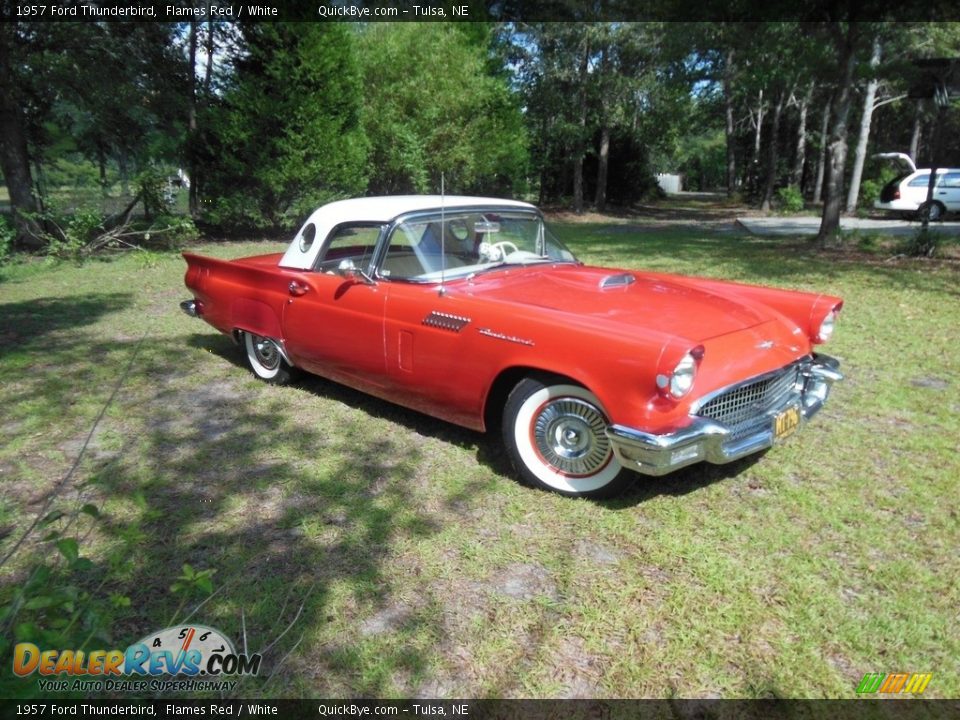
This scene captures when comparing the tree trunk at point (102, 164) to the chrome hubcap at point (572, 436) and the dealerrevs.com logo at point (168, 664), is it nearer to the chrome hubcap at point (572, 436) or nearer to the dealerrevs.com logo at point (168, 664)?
the chrome hubcap at point (572, 436)

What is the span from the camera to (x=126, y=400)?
4.62m

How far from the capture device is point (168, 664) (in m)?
2.05

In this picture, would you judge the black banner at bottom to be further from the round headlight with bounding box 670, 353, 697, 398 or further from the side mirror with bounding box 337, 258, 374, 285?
the side mirror with bounding box 337, 258, 374, 285

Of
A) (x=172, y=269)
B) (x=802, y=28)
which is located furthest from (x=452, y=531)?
(x=802, y=28)

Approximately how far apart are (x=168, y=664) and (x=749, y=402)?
2.67 meters

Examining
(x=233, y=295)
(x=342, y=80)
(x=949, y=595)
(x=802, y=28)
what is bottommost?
(x=949, y=595)

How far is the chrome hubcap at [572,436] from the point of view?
9.95ft

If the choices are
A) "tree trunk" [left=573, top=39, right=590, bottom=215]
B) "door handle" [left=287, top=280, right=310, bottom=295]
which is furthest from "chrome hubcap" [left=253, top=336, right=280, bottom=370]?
"tree trunk" [left=573, top=39, right=590, bottom=215]

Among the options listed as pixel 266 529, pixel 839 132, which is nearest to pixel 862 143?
pixel 839 132

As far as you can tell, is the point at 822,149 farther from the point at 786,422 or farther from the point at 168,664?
the point at 168,664

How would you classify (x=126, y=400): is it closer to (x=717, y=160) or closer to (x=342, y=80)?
(x=342, y=80)

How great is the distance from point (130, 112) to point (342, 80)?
437cm

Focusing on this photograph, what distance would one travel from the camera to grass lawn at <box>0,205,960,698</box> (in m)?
2.16

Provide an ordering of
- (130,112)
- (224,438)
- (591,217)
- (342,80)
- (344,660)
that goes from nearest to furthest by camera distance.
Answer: (344,660)
(224,438)
(130,112)
(342,80)
(591,217)
